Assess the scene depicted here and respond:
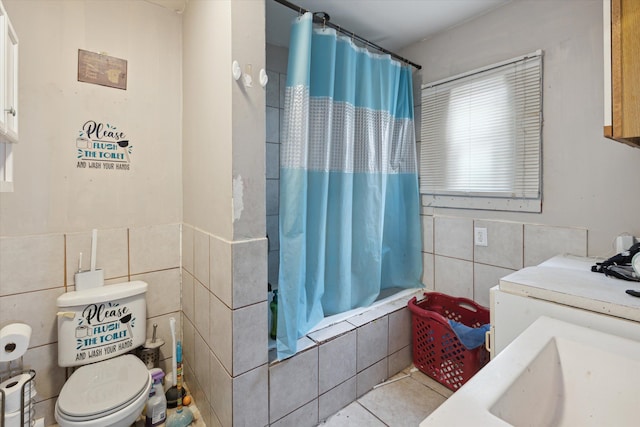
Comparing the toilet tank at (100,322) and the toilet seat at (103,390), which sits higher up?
the toilet tank at (100,322)

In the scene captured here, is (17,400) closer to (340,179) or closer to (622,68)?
(340,179)

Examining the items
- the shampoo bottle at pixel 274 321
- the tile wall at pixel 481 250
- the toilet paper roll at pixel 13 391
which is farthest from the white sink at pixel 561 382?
the toilet paper roll at pixel 13 391

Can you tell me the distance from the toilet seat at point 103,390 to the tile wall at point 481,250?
5.91 feet

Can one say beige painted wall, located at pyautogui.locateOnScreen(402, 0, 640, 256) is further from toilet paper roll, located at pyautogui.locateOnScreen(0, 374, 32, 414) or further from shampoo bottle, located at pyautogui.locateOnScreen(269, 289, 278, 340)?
toilet paper roll, located at pyautogui.locateOnScreen(0, 374, 32, 414)

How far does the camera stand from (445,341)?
1.74 m

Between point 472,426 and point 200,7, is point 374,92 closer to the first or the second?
point 200,7

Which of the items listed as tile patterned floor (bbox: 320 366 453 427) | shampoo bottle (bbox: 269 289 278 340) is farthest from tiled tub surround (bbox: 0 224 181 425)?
tile patterned floor (bbox: 320 366 453 427)

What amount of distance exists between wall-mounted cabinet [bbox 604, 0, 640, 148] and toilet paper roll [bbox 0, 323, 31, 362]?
229 cm

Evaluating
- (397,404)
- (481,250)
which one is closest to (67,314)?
(397,404)

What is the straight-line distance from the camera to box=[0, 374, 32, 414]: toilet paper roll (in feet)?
3.82

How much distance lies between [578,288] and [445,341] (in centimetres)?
92

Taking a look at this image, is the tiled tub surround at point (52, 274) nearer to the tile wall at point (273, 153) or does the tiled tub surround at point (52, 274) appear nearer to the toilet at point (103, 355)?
the toilet at point (103, 355)

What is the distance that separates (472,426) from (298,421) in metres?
1.21

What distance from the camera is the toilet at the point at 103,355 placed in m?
1.17
